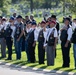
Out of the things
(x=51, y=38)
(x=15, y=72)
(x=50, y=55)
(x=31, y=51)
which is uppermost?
(x=51, y=38)

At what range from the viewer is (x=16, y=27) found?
19672 millimetres

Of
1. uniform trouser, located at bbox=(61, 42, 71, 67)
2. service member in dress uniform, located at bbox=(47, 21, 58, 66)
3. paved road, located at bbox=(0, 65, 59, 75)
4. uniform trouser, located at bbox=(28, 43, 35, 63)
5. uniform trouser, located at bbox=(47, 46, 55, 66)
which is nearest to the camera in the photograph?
paved road, located at bbox=(0, 65, 59, 75)

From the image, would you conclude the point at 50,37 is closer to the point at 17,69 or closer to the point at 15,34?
the point at 17,69

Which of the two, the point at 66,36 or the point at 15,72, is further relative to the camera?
the point at 66,36

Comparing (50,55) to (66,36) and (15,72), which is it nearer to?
(66,36)

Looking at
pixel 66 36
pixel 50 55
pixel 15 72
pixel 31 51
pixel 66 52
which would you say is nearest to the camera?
pixel 15 72

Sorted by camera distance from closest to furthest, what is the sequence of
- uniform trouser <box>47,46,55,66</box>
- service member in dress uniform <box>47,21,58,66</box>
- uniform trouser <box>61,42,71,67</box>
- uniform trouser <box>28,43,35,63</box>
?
1. uniform trouser <box>61,42,71,67</box>
2. service member in dress uniform <box>47,21,58,66</box>
3. uniform trouser <box>47,46,55,66</box>
4. uniform trouser <box>28,43,35,63</box>

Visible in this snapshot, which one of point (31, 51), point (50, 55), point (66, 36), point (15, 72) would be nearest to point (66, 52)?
point (66, 36)

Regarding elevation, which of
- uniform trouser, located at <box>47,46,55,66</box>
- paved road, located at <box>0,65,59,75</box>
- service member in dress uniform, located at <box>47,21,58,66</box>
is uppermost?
service member in dress uniform, located at <box>47,21,58,66</box>

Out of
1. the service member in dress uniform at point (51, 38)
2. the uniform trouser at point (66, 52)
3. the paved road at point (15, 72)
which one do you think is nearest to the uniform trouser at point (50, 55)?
the service member in dress uniform at point (51, 38)

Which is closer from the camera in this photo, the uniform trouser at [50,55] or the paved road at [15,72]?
the paved road at [15,72]

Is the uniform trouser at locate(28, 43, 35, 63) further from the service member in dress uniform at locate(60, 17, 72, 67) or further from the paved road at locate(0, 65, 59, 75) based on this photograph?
the service member in dress uniform at locate(60, 17, 72, 67)

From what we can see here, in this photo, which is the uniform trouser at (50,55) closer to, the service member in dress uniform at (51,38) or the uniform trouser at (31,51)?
the service member in dress uniform at (51,38)

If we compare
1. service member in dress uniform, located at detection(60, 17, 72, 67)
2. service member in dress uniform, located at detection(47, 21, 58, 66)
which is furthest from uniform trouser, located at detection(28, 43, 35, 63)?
service member in dress uniform, located at detection(60, 17, 72, 67)
